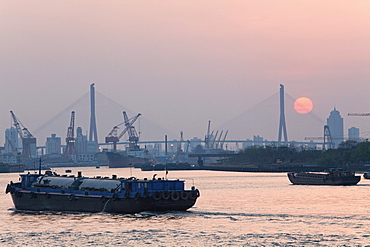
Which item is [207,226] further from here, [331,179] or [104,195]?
[331,179]

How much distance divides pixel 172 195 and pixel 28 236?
16567 mm

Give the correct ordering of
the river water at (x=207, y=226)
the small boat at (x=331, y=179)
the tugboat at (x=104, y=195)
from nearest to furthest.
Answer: the river water at (x=207, y=226) → the tugboat at (x=104, y=195) → the small boat at (x=331, y=179)

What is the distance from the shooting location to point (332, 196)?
9431 cm

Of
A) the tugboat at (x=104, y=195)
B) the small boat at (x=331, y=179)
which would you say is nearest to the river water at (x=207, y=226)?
the tugboat at (x=104, y=195)

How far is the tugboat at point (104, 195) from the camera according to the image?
70875 millimetres

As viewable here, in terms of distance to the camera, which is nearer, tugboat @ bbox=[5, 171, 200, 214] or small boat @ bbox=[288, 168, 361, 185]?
tugboat @ bbox=[5, 171, 200, 214]

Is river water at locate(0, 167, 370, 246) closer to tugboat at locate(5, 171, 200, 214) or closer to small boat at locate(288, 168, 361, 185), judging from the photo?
tugboat at locate(5, 171, 200, 214)

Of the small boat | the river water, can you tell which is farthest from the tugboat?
the small boat

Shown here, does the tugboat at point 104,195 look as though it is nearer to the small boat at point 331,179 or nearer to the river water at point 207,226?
the river water at point 207,226

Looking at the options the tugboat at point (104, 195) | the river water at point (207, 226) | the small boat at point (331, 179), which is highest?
the small boat at point (331, 179)

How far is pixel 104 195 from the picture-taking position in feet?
241

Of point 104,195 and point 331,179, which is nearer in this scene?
point 104,195

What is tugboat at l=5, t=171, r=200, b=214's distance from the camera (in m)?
70.9

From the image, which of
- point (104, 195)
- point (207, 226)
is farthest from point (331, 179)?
point (207, 226)
